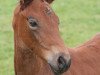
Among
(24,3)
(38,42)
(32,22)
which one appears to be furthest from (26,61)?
(24,3)

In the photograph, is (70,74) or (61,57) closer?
(61,57)

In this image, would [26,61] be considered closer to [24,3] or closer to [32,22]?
[32,22]

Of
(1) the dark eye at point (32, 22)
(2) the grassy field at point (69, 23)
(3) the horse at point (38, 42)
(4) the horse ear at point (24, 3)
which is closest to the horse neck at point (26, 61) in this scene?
(3) the horse at point (38, 42)

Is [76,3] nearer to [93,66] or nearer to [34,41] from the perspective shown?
[93,66]

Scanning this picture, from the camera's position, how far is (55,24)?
4836 millimetres

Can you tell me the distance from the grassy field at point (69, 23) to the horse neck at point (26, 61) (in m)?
2.83

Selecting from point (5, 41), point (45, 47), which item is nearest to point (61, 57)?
point (45, 47)

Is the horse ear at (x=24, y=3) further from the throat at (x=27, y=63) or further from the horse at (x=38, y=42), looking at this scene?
the throat at (x=27, y=63)

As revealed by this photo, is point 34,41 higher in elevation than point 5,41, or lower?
higher

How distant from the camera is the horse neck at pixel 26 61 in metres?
5.03

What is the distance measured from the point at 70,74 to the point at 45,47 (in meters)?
0.75

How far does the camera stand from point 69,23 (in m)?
10.6

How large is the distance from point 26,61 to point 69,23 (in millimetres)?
5648

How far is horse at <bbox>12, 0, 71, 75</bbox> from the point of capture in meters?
4.70
